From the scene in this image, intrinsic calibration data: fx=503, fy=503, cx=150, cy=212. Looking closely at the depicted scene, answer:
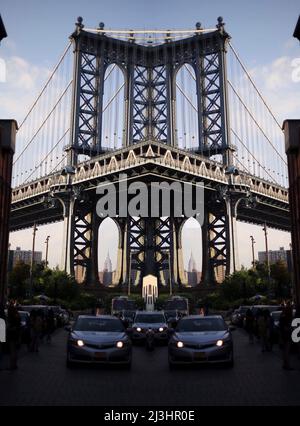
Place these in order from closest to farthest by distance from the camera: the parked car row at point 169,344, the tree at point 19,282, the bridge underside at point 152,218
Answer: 1. the parked car row at point 169,344
2. the tree at point 19,282
3. the bridge underside at point 152,218

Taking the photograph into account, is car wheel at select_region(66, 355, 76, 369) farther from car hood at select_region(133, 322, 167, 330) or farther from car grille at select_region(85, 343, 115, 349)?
car hood at select_region(133, 322, 167, 330)

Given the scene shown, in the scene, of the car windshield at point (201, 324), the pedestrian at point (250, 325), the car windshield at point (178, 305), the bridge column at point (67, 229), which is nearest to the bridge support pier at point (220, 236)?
the bridge column at point (67, 229)

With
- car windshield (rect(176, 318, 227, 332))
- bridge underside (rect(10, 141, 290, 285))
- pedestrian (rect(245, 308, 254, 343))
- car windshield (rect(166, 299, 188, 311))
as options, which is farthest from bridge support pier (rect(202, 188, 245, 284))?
car windshield (rect(176, 318, 227, 332))

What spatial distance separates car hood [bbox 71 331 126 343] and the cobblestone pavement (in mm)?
761

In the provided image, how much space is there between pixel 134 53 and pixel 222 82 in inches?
768

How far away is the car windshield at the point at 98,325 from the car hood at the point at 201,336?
173cm

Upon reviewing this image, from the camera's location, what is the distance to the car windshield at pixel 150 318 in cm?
2111

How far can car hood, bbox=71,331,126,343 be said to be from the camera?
12.5m

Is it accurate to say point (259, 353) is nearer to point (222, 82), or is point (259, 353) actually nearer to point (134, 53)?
point (222, 82)

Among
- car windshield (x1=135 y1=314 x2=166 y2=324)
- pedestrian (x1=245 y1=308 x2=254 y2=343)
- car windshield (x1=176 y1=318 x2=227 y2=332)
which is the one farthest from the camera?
pedestrian (x1=245 y1=308 x2=254 y2=343)

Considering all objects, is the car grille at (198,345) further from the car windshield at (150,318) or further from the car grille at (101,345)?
the car windshield at (150,318)

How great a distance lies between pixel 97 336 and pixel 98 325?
111 centimetres

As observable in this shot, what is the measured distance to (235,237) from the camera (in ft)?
244
